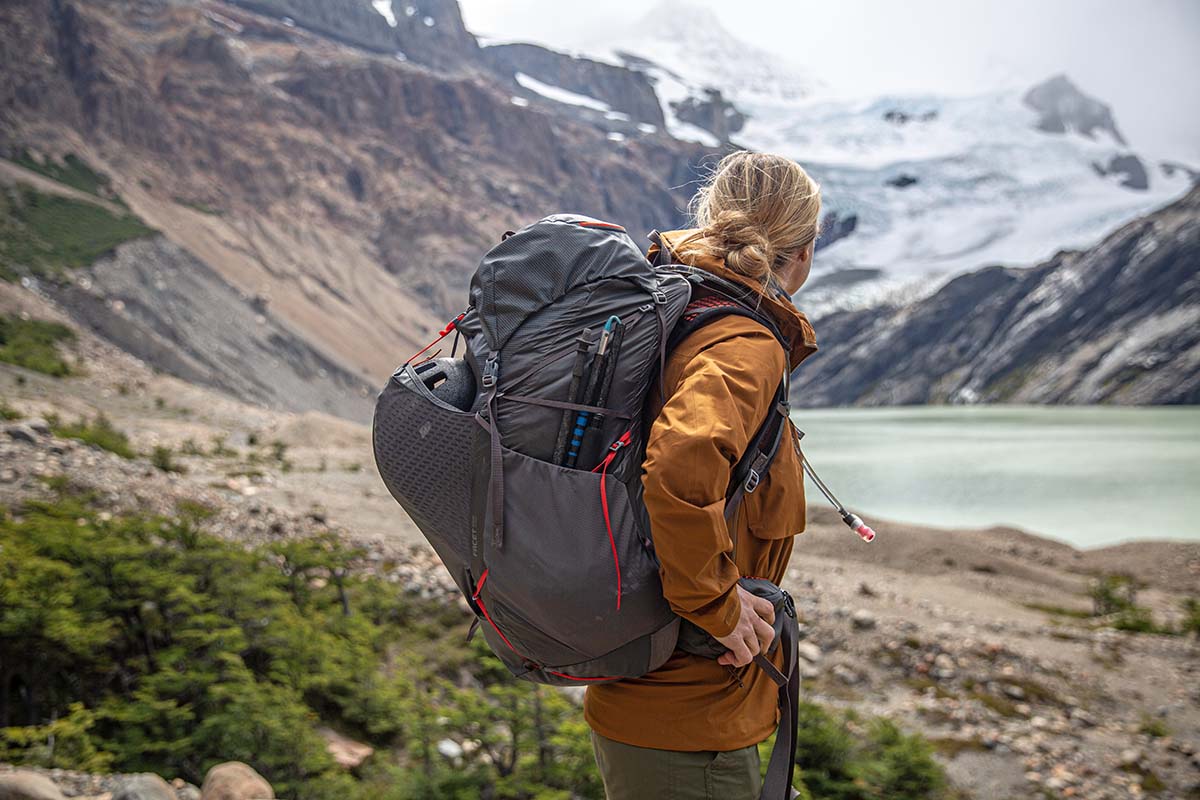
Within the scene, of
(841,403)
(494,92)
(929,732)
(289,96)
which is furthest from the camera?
(841,403)

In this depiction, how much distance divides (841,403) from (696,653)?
10205cm

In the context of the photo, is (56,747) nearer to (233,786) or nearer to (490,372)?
(233,786)

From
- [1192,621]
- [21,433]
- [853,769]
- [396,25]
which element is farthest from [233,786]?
[396,25]

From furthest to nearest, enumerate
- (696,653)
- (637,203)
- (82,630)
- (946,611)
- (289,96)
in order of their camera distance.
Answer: (637,203) → (289,96) → (946,611) → (82,630) → (696,653)

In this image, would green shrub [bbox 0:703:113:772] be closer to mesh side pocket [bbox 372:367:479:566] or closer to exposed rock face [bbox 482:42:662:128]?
mesh side pocket [bbox 372:367:479:566]

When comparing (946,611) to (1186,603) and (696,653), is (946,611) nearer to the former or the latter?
(1186,603)

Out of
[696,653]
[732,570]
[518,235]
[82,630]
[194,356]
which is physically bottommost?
[194,356]

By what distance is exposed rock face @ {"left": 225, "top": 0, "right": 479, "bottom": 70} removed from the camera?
289 feet

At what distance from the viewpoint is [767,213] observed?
1.78 m

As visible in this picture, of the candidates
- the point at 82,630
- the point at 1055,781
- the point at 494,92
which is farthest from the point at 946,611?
the point at 494,92

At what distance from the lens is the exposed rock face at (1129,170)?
11331 cm

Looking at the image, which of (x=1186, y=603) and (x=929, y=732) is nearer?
(x=929, y=732)

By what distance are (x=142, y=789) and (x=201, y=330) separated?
3159 centimetres

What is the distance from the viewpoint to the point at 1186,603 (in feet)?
37.1
